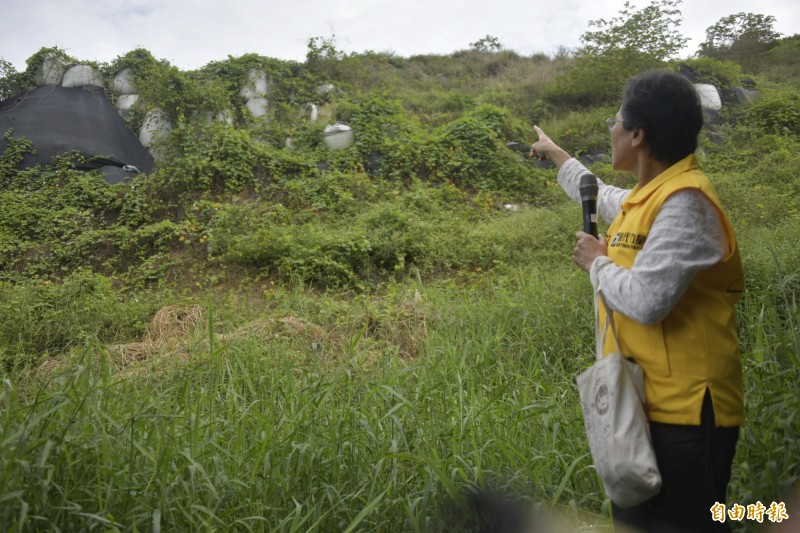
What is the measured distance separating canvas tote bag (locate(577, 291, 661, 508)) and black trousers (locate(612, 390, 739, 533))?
0.19ft

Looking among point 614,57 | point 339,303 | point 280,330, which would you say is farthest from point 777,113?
point 280,330

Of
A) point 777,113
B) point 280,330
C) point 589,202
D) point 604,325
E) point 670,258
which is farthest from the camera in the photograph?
point 777,113

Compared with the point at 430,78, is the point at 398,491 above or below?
below

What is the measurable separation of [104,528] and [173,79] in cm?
1009

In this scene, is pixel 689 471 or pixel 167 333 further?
pixel 167 333

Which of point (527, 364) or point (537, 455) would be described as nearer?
point (537, 455)

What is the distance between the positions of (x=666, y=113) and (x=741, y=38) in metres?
17.2

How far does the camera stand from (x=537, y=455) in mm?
2365

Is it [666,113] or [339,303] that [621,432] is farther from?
[339,303]

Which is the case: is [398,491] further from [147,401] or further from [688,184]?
[688,184]

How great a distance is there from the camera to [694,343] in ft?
4.57

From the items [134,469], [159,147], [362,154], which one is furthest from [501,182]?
[134,469]

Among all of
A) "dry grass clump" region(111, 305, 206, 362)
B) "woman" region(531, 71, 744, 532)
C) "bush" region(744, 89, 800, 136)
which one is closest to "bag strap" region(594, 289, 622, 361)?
"woman" region(531, 71, 744, 532)

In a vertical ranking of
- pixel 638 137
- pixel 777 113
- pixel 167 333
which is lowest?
pixel 167 333
